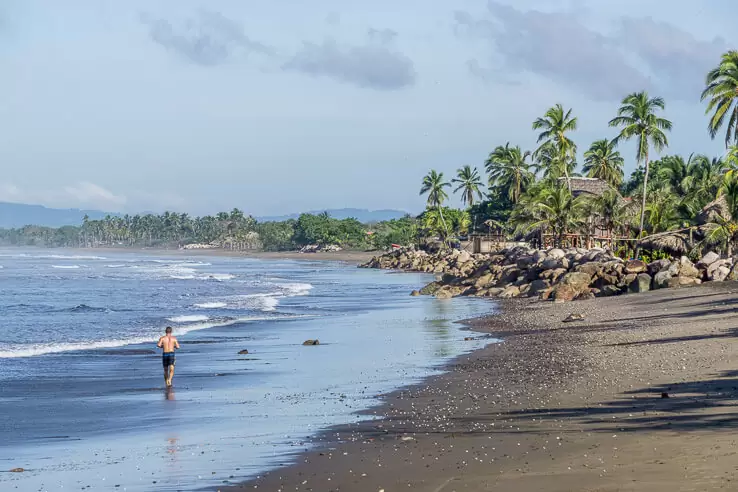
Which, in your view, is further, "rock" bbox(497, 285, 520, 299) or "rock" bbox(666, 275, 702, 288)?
"rock" bbox(497, 285, 520, 299)

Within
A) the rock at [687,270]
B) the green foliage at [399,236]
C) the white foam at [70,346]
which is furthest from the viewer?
the green foliage at [399,236]

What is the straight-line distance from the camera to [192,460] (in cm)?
1104

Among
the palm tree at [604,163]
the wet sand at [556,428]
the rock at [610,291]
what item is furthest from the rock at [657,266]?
the palm tree at [604,163]

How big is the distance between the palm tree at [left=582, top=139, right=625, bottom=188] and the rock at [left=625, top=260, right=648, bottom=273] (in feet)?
151

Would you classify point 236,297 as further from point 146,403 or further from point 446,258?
point 446,258

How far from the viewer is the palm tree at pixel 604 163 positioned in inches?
3479

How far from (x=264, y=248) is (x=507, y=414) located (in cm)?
→ 18348

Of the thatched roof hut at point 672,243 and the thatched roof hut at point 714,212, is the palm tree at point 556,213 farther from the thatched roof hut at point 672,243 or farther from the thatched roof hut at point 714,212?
the thatched roof hut at point 672,243

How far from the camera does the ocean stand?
36.6 feet

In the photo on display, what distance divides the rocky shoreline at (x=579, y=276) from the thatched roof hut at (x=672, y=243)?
2377 millimetres

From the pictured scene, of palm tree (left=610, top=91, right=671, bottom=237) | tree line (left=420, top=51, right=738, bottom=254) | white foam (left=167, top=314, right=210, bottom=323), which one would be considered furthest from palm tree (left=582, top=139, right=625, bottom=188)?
white foam (left=167, top=314, right=210, bottom=323)

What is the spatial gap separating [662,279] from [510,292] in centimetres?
896

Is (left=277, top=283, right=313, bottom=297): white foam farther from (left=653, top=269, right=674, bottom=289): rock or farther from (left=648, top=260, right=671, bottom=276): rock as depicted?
(left=653, top=269, right=674, bottom=289): rock

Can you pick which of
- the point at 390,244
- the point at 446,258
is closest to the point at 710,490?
the point at 446,258
